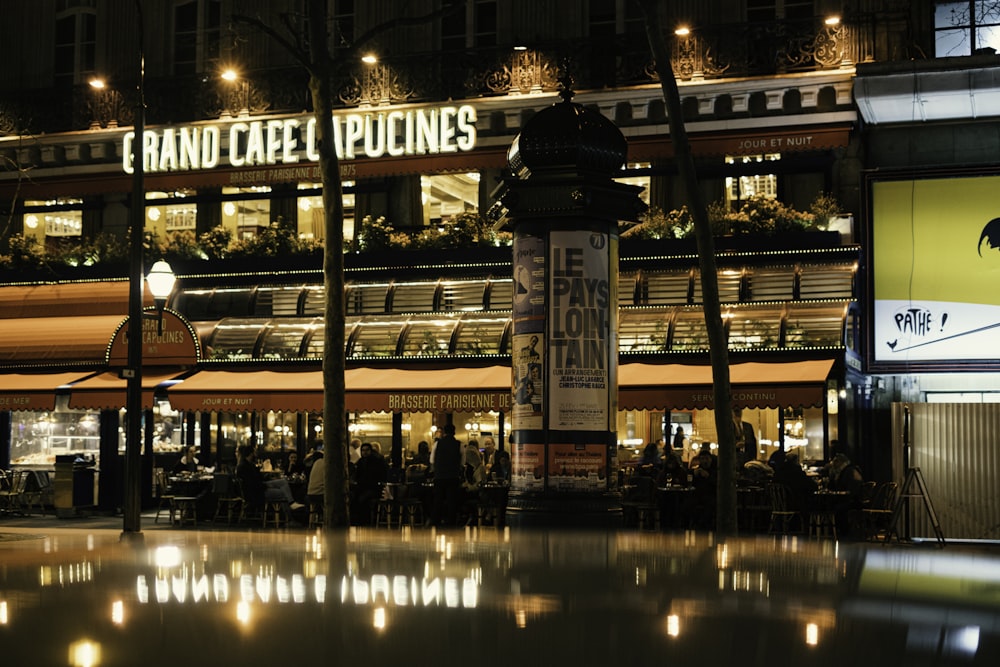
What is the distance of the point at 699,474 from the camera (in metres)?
20.5

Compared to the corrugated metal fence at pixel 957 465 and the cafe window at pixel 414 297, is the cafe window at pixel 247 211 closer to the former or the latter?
the cafe window at pixel 414 297

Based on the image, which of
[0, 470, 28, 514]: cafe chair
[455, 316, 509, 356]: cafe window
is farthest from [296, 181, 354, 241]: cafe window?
[0, 470, 28, 514]: cafe chair

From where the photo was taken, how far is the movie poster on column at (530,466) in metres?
14.3

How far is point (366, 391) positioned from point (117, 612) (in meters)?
15.6

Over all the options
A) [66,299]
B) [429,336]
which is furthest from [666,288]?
[66,299]

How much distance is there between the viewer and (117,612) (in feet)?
26.2

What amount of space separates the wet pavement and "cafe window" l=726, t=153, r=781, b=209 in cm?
1296

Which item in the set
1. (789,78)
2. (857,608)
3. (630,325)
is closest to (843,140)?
(789,78)

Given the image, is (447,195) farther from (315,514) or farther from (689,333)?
(315,514)

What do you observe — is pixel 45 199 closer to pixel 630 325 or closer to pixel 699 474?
pixel 630 325

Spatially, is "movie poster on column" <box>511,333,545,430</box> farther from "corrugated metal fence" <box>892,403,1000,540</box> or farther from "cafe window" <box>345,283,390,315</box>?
"cafe window" <box>345,283,390,315</box>

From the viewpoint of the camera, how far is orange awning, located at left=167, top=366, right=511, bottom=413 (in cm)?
2305

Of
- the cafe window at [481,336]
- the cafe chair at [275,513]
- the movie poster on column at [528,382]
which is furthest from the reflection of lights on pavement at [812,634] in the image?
the cafe window at [481,336]

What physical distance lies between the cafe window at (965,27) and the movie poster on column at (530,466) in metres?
14.2
